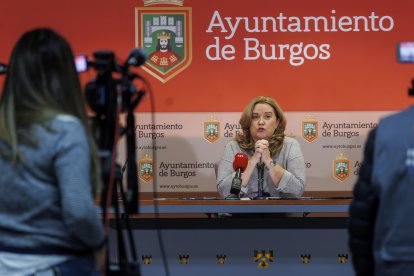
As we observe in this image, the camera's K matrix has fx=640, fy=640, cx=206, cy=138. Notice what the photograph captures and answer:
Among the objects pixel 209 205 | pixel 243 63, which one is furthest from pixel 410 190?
pixel 243 63

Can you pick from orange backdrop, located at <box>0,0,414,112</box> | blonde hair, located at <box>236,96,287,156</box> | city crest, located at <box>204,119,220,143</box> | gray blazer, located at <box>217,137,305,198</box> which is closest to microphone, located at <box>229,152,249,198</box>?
gray blazer, located at <box>217,137,305,198</box>

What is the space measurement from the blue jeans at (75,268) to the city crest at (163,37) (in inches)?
138

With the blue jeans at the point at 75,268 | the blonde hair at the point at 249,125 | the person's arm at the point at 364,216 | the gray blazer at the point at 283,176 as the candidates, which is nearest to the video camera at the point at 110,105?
the blue jeans at the point at 75,268

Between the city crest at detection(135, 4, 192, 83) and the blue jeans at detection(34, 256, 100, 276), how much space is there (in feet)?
11.5

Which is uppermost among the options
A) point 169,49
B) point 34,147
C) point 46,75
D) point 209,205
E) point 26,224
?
point 169,49

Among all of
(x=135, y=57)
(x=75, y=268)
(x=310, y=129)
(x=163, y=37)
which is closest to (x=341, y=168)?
(x=310, y=129)

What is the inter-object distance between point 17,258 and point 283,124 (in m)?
3.06

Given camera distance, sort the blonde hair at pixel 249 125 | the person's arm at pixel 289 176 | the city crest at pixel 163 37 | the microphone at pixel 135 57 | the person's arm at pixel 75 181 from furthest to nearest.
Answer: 1. the city crest at pixel 163 37
2. the blonde hair at pixel 249 125
3. the person's arm at pixel 289 176
4. the microphone at pixel 135 57
5. the person's arm at pixel 75 181

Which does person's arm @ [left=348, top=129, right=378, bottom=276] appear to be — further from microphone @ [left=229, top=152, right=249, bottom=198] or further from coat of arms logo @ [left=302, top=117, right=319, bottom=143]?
coat of arms logo @ [left=302, top=117, right=319, bottom=143]

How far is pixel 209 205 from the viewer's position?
3857 millimetres

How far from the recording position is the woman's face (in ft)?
14.9

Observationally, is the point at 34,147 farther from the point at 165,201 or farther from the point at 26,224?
the point at 165,201

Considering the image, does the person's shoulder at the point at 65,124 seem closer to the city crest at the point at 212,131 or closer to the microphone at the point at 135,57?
the microphone at the point at 135,57

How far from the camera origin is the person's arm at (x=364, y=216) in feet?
5.88
